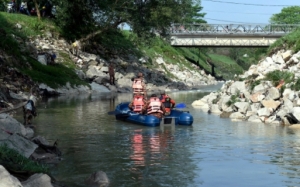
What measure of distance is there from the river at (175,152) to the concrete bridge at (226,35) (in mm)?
46453

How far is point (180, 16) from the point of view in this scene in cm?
4716

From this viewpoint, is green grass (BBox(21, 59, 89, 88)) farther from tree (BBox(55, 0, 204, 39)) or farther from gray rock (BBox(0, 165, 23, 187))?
gray rock (BBox(0, 165, 23, 187))

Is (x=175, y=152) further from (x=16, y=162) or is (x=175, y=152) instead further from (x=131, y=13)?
(x=131, y=13)

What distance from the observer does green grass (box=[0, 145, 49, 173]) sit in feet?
35.9

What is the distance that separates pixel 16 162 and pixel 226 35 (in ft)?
201

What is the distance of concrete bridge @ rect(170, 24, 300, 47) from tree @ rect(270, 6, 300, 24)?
48060mm

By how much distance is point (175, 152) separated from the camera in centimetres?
1667

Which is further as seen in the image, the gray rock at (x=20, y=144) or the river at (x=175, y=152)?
the river at (x=175, y=152)

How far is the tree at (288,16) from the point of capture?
4688 inches

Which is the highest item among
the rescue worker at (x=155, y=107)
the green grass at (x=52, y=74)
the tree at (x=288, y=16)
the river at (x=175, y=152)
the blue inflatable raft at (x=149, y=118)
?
the tree at (x=288, y=16)

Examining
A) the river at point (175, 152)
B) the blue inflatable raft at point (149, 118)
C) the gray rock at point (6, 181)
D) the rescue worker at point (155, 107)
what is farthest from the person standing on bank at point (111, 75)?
the gray rock at point (6, 181)


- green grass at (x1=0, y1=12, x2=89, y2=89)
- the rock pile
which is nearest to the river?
the rock pile

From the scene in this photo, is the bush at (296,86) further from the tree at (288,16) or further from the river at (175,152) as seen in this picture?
the tree at (288,16)

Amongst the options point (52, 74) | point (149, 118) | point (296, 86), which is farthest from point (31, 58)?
point (296, 86)
